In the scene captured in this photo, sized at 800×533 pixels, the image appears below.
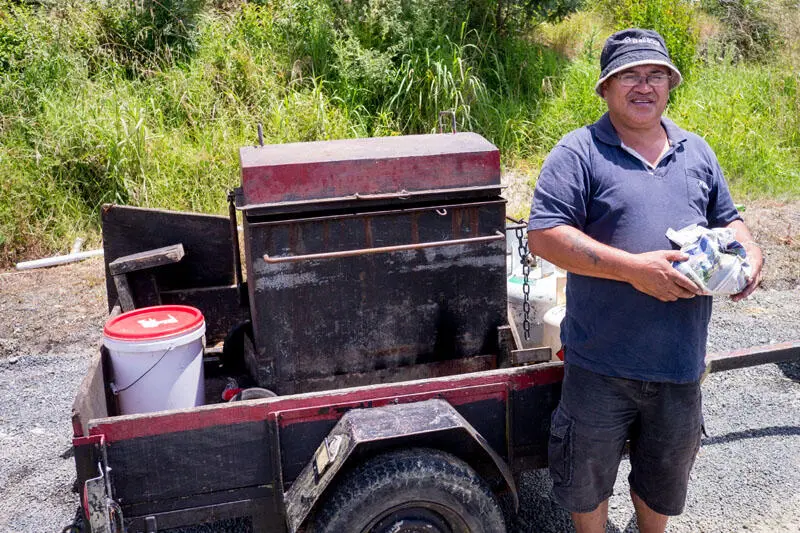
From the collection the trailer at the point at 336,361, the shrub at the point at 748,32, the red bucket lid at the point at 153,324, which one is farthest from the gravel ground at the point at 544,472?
the shrub at the point at 748,32

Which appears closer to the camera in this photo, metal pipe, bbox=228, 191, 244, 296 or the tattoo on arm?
the tattoo on arm

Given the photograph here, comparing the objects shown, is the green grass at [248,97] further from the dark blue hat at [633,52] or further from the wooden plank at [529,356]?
the dark blue hat at [633,52]

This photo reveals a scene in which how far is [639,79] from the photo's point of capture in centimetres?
284

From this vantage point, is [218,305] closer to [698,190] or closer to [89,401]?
[89,401]

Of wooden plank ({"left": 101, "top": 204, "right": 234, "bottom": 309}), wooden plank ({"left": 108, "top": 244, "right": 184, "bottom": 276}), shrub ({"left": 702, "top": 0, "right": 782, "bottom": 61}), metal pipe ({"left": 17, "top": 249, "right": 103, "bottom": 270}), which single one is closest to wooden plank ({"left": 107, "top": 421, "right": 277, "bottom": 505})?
wooden plank ({"left": 108, "top": 244, "right": 184, "bottom": 276})

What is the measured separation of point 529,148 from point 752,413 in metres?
5.43

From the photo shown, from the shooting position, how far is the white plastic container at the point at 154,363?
10.5 feet

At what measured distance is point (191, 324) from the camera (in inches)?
130

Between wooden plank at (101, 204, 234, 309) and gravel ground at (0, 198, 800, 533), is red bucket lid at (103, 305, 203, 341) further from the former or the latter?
gravel ground at (0, 198, 800, 533)

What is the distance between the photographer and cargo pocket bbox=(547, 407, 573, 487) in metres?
2.92

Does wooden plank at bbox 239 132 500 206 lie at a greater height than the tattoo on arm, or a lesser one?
greater

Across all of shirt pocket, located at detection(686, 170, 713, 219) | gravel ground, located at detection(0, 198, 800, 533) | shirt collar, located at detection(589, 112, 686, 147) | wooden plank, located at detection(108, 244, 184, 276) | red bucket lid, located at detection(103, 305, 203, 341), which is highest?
shirt collar, located at detection(589, 112, 686, 147)

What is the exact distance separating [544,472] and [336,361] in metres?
1.37

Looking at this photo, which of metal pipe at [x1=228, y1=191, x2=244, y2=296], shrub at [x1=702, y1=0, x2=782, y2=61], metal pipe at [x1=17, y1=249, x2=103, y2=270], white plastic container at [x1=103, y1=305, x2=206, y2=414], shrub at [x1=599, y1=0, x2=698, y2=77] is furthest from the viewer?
shrub at [x1=702, y1=0, x2=782, y2=61]
